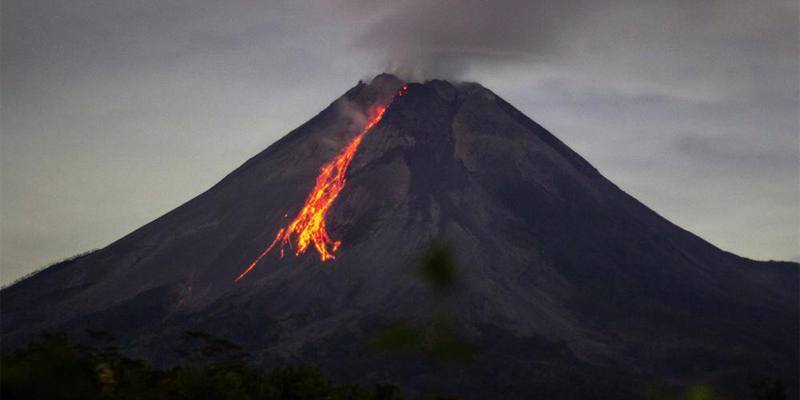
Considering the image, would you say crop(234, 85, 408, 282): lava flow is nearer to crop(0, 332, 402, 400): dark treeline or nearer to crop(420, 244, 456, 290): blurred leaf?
crop(0, 332, 402, 400): dark treeline

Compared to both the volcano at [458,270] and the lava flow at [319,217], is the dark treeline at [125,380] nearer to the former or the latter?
the volcano at [458,270]

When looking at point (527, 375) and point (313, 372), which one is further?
point (527, 375)

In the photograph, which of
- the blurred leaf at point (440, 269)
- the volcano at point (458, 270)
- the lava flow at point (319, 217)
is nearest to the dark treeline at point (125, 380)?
the blurred leaf at point (440, 269)

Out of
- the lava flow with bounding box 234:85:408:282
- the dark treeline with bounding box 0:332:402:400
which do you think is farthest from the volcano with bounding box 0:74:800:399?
the dark treeline with bounding box 0:332:402:400

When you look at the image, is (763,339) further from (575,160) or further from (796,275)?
(575,160)

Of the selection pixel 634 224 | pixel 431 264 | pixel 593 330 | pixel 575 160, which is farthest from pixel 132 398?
pixel 575 160
